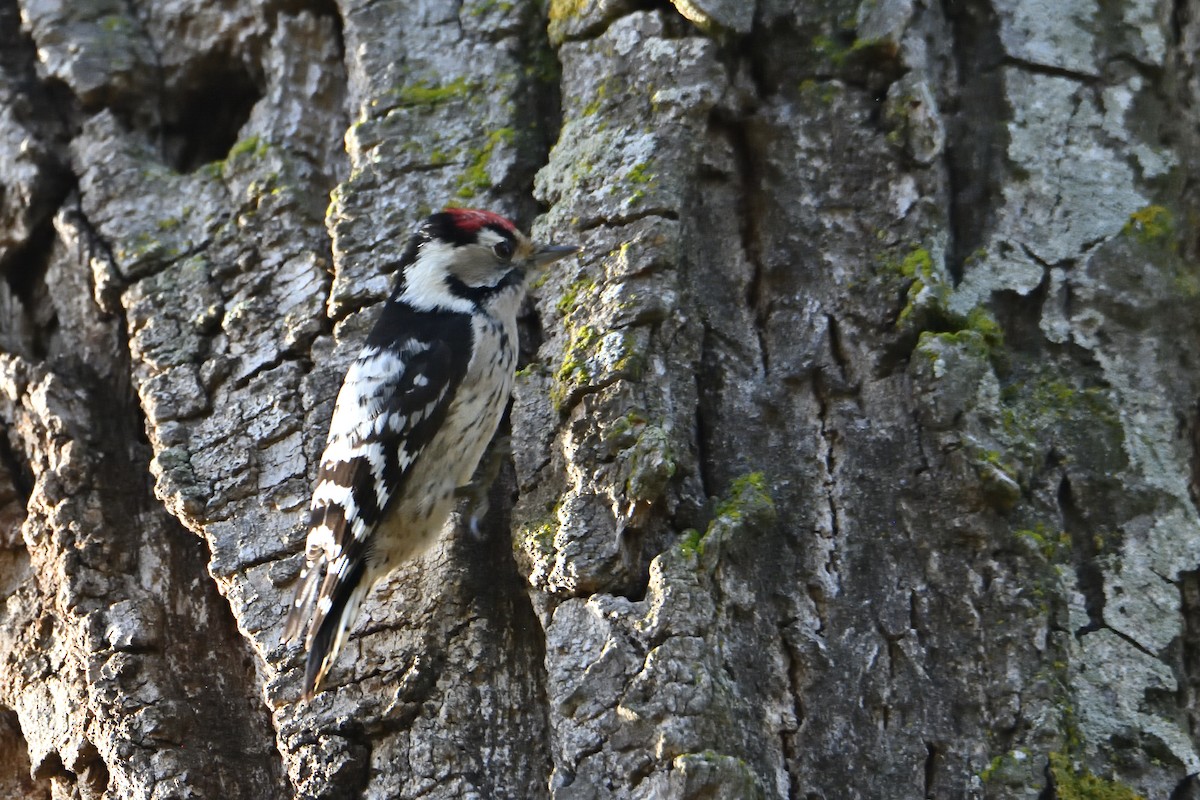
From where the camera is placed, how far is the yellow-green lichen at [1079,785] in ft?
6.72

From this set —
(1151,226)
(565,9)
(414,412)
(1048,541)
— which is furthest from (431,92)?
(1048,541)

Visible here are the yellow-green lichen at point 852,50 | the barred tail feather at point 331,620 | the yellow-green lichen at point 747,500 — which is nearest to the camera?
the yellow-green lichen at point 747,500

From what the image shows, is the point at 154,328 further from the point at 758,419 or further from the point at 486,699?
the point at 758,419

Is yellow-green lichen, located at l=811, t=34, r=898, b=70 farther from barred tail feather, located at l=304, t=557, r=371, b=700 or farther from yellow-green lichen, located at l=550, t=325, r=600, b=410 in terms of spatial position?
barred tail feather, located at l=304, t=557, r=371, b=700

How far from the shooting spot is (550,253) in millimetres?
2654

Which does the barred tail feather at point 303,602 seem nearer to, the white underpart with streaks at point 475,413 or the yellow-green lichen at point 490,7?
the white underpart with streaks at point 475,413

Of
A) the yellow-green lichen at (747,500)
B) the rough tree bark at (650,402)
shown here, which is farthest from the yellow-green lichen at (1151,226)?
the yellow-green lichen at (747,500)

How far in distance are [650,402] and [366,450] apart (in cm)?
77

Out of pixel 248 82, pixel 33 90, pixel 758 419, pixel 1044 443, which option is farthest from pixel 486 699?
pixel 33 90

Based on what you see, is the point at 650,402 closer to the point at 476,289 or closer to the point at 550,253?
the point at 550,253

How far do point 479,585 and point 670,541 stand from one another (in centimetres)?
46

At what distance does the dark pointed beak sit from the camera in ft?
8.60

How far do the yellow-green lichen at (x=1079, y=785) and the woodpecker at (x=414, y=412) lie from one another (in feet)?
4.15

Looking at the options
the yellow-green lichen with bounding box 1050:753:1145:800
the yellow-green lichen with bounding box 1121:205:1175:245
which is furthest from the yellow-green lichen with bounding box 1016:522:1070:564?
the yellow-green lichen with bounding box 1121:205:1175:245
